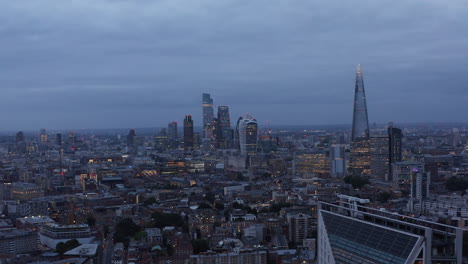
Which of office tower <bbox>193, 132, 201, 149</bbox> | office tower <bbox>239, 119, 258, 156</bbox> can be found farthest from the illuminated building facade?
office tower <bbox>193, 132, 201, 149</bbox>

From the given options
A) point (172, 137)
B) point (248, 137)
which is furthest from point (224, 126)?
point (248, 137)

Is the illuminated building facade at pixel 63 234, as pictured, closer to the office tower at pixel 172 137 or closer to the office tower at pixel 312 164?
the office tower at pixel 312 164

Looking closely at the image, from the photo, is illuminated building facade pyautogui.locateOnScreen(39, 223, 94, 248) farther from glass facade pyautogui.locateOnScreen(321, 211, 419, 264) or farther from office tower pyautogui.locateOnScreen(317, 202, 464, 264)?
glass facade pyautogui.locateOnScreen(321, 211, 419, 264)

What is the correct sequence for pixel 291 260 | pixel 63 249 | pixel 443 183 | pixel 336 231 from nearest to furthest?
pixel 336 231
pixel 291 260
pixel 63 249
pixel 443 183

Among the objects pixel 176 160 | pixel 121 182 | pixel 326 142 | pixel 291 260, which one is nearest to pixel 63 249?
pixel 291 260

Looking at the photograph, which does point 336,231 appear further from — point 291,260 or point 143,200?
point 143,200

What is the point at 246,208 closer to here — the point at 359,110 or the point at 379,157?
the point at 379,157
